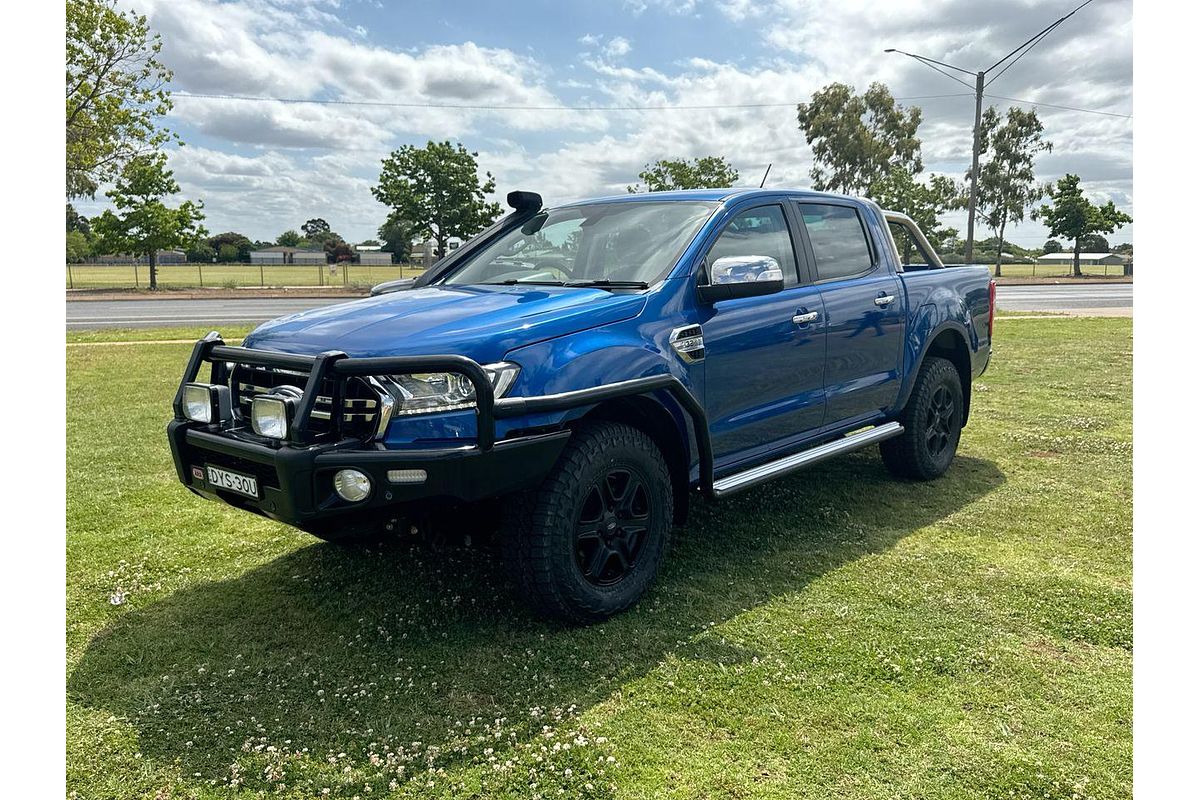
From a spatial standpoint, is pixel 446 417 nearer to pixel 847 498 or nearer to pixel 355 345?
pixel 355 345

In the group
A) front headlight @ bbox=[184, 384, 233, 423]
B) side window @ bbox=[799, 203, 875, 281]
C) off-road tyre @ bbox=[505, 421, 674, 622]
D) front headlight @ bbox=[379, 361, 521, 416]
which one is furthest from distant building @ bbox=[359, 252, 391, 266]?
front headlight @ bbox=[379, 361, 521, 416]

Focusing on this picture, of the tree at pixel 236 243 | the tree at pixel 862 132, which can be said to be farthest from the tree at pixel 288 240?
the tree at pixel 862 132

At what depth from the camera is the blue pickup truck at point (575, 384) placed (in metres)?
3.20

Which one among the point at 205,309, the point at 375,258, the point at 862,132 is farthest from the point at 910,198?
the point at 375,258

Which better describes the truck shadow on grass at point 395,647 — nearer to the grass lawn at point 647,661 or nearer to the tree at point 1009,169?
the grass lawn at point 647,661

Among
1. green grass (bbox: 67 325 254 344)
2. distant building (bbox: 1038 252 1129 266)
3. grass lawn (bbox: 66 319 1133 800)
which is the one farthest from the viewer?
distant building (bbox: 1038 252 1129 266)

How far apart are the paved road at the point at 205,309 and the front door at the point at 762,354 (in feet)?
46.0

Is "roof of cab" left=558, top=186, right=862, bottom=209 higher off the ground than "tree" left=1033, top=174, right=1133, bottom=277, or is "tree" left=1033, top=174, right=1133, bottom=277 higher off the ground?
"tree" left=1033, top=174, right=1133, bottom=277

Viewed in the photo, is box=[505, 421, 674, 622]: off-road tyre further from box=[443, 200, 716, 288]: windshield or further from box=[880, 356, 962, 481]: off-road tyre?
box=[880, 356, 962, 481]: off-road tyre

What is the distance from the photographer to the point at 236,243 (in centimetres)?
9031

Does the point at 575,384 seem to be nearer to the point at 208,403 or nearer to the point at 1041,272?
the point at 208,403

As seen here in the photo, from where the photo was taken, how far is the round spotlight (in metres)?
3.13

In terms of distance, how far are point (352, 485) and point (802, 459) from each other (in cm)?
246

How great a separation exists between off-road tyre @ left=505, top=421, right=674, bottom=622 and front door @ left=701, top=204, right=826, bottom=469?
0.54 m
